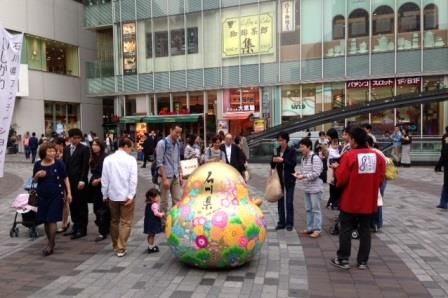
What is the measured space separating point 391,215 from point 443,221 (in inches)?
39.2

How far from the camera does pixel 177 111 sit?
32656 mm

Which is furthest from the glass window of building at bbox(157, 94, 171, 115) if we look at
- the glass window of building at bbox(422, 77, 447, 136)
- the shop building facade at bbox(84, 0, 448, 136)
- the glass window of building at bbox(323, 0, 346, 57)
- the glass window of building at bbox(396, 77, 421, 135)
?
the glass window of building at bbox(422, 77, 447, 136)

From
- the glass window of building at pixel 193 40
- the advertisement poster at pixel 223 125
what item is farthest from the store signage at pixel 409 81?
the glass window of building at pixel 193 40

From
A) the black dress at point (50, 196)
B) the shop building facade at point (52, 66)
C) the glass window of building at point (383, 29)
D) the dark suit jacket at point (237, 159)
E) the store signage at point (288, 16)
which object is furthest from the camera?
the shop building facade at point (52, 66)

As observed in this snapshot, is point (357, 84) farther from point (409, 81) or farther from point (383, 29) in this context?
point (383, 29)

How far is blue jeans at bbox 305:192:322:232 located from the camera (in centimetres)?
772

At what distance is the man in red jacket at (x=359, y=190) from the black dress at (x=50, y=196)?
13.3 feet

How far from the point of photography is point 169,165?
8430 millimetres

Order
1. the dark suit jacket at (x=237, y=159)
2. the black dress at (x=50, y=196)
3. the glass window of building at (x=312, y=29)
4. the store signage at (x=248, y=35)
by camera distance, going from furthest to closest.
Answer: the store signage at (x=248, y=35)
the glass window of building at (x=312, y=29)
the dark suit jacket at (x=237, y=159)
the black dress at (x=50, y=196)

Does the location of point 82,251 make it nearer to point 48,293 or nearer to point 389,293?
point 48,293

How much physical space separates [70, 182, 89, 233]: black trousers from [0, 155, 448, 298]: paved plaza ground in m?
0.25

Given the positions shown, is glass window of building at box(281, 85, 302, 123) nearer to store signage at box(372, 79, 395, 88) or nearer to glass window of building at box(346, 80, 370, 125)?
glass window of building at box(346, 80, 370, 125)

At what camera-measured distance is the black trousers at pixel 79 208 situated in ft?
26.1

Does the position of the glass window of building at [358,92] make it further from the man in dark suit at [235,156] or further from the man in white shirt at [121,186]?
the man in white shirt at [121,186]
